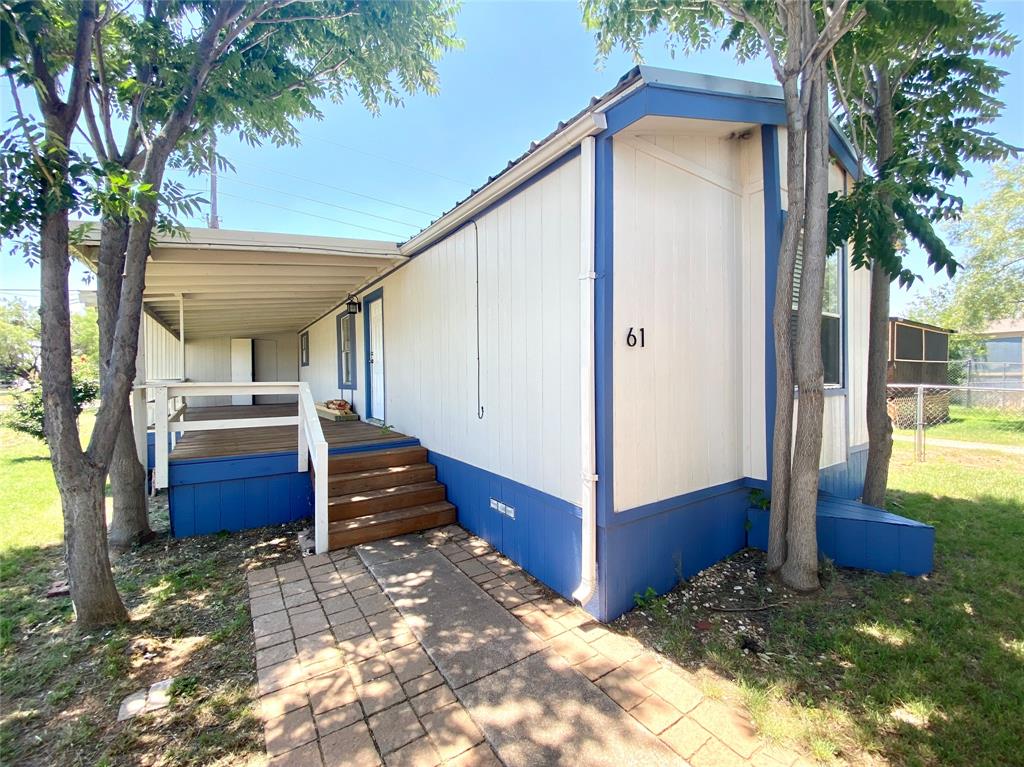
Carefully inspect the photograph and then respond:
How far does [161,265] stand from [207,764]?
17.8ft

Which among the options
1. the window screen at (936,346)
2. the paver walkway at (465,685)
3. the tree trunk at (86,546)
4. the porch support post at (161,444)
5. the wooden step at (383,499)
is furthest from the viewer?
the window screen at (936,346)

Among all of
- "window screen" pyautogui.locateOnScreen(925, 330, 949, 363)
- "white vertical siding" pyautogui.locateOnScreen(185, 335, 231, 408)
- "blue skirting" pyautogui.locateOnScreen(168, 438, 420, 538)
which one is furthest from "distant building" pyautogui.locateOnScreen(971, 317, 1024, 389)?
"white vertical siding" pyautogui.locateOnScreen(185, 335, 231, 408)

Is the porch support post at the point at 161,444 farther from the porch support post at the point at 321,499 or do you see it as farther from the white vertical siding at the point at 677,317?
the white vertical siding at the point at 677,317

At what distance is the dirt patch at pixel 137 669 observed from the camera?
6.56 feet

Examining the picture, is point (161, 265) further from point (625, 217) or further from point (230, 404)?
point (230, 404)

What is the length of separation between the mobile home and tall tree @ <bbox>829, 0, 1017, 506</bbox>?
424 millimetres

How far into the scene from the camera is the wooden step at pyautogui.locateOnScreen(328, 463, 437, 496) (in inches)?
186

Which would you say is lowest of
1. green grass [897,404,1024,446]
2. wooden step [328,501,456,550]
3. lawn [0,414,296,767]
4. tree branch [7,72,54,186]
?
lawn [0,414,296,767]

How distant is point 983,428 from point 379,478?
1307 centimetres

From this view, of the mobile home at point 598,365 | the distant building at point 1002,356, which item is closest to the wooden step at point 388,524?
the mobile home at point 598,365

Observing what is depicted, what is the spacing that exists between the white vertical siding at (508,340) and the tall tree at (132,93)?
6.54 ft

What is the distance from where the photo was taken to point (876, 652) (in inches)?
97.7

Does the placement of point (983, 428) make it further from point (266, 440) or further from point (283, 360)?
point (283, 360)

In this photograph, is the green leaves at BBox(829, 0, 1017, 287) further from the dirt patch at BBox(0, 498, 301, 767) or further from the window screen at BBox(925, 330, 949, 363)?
the window screen at BBox(925, 330, 949, 363)
